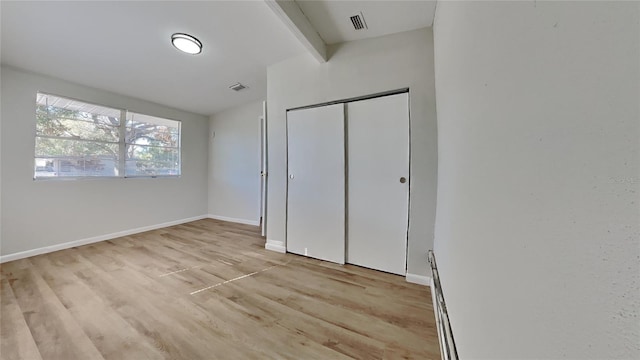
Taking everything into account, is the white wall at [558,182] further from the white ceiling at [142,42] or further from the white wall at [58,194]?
the white wall at [58,194]

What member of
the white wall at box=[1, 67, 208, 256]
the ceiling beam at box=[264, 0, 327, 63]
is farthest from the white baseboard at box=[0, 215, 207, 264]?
the ceiling beam at box=[264, 0, 327, 63]

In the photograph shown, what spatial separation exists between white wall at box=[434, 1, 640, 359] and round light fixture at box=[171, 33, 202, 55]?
8.71 ft

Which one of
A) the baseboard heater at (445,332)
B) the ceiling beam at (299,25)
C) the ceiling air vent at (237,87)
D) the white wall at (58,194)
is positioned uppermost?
the ceiling air vent at (237,87)

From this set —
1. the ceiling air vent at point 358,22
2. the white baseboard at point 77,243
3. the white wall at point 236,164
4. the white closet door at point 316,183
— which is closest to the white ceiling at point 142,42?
the ceiling air vent at point 358,22

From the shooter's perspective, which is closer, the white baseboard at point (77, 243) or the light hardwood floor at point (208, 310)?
the light hardwood floor at point (208, 310)

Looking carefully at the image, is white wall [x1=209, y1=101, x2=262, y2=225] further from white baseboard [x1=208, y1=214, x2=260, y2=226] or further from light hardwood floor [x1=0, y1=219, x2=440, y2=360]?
light hardwood floor [x1=0, y1=219, x2=440, y2=360]

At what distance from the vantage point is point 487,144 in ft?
2.02

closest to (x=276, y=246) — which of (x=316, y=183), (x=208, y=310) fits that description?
(x=316, y=183)

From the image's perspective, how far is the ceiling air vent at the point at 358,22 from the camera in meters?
1.96

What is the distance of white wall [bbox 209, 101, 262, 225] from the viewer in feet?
13.9

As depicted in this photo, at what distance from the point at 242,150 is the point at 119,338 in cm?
344

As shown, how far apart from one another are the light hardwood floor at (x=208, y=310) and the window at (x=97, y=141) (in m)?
1.30

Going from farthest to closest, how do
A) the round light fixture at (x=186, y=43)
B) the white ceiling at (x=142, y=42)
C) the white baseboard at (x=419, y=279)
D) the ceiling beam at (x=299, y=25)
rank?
the round light fixture at (x=186, y=43) < the white baseboard at (x=419, y=279) < the white ceiling at (x=142, y=42) < the ceiling beam at (x=299, y=25)

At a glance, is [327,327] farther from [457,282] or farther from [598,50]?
[598,50]
